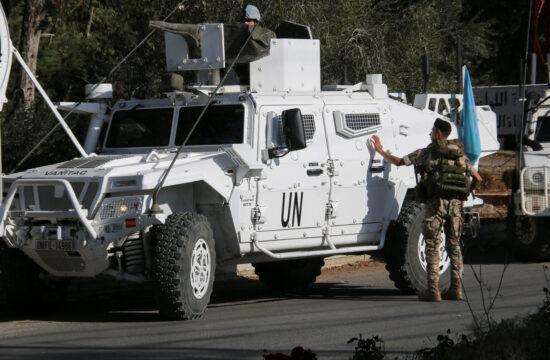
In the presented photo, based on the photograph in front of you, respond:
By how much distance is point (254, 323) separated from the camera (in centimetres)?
1023

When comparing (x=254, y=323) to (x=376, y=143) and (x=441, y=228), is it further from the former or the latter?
(x=376, y=143)

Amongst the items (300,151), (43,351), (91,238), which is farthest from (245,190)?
(43,351)

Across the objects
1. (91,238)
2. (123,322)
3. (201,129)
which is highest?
(201,129)

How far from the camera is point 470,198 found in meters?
13.6

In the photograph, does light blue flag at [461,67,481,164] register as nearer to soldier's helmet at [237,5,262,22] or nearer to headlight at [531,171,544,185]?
headlight at [531,171,544,185]

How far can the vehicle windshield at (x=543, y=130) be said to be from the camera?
665 inches

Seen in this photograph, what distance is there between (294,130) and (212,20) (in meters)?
5.91

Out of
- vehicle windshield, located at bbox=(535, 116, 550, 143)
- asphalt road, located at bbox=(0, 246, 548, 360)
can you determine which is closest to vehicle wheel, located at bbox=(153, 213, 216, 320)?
asphalt road, located at bbox=(0, 246, 548, 360)

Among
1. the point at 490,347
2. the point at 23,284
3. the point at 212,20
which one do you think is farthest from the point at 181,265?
the point at 212,20

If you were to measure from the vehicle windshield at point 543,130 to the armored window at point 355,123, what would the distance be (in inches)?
195

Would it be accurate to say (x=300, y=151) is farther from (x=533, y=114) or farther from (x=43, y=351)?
(x=533, y=114)

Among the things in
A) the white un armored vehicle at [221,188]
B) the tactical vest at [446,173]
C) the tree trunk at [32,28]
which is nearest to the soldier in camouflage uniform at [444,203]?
the tactical vest at [446,173]

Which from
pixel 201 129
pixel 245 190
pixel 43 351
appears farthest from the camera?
pixel 201 129

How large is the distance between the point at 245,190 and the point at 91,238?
5.63ft
